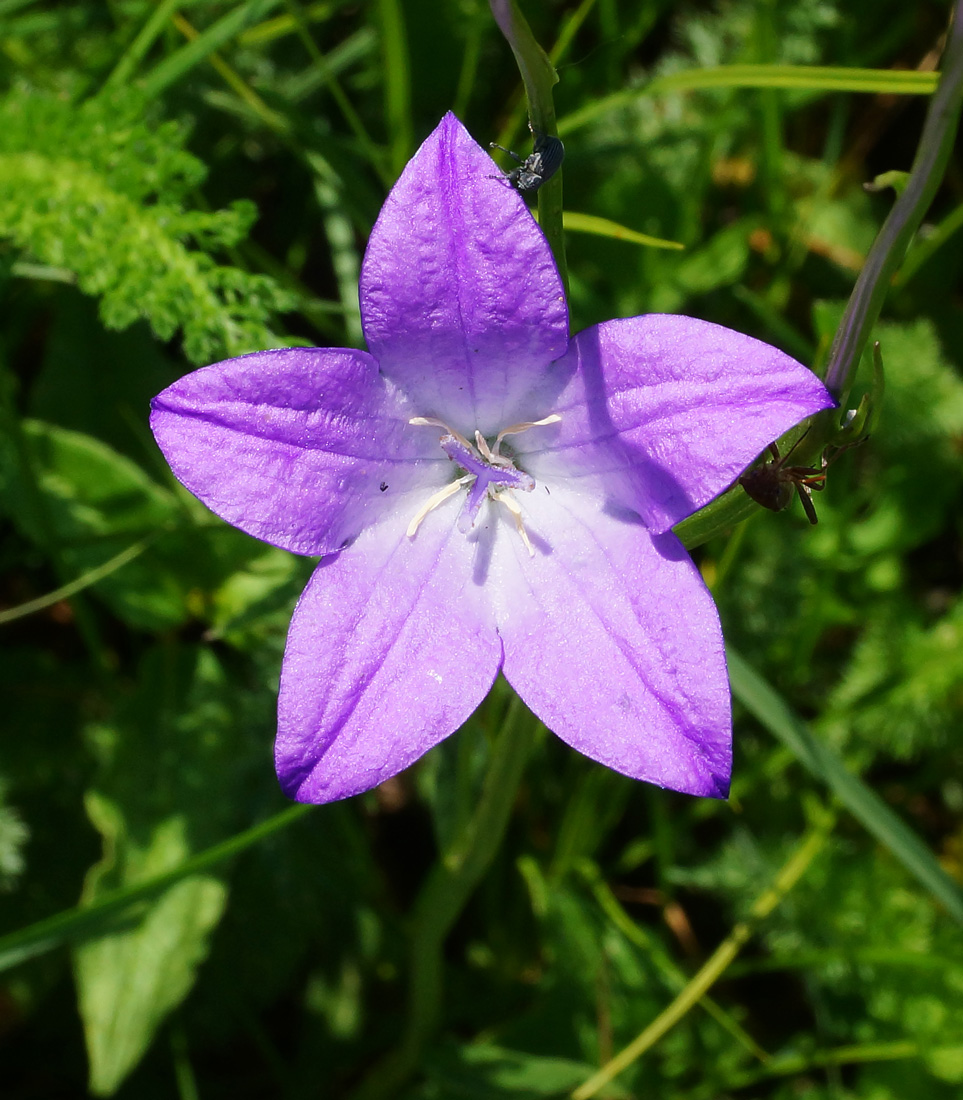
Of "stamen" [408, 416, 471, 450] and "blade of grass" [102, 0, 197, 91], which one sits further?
"blade of grass" [102, 0, 197, 91]

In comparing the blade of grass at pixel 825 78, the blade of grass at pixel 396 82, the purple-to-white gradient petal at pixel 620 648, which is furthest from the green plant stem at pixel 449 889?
the blade of grass at pixel 396 82

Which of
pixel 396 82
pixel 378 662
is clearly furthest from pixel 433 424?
pixel 396 82

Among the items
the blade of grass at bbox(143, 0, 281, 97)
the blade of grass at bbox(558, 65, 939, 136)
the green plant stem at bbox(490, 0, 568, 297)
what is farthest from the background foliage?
the green plant stem at bbox(490, 0, 568, 297)

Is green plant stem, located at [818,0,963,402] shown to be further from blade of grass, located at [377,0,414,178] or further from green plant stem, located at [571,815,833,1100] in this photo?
green plant stem, located at [571,815,833,1100]

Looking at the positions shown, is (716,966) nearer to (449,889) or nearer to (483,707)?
(449,889)

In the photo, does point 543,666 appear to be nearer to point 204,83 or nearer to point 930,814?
point 204,83

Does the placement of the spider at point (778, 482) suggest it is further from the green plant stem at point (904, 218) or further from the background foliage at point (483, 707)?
the background foliage at point (483, 707)
